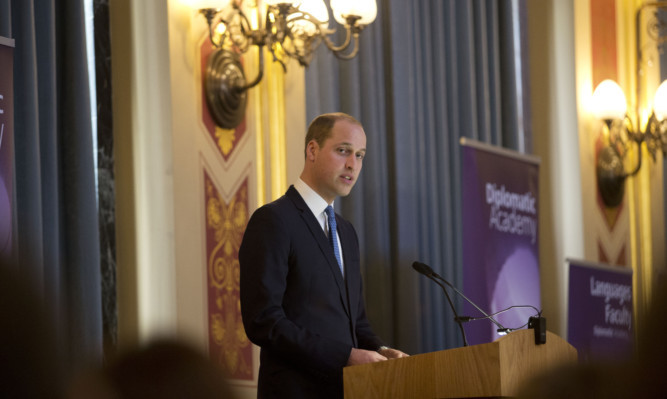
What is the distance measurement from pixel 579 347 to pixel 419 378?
367 cm

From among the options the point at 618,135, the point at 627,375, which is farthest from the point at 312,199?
the point at 618,135

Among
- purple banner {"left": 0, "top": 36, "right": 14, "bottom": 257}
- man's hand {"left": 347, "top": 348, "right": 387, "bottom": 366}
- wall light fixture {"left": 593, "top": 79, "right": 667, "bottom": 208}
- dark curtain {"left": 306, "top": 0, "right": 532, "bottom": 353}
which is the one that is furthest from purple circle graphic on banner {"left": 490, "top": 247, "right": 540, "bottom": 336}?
purple banner {"left": 0, "top": 36, "right": 14, "bottom": 257}

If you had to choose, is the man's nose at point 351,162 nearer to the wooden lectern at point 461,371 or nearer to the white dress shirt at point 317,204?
the white dress shirt at point 317,204

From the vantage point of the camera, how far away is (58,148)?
3.94 meters

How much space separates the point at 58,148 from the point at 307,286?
1437 millimetres

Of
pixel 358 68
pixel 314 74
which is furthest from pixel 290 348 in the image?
pixel 358 68

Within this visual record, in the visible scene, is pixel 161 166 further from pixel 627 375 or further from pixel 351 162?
pixel 627 375

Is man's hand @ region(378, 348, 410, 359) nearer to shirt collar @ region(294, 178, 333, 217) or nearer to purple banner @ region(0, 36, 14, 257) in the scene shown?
shirt collar @ region(294, 178, 333, 217)

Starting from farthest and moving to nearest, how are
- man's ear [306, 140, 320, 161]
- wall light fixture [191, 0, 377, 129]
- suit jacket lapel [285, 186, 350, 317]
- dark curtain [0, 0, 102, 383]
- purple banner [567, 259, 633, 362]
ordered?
1. purple banner [567, 259, 633, 362]
2. wall light fixture [191, 0, 377, 129]
3. dark curtain [0, 0, 102, 383]
4. man's ear [306, 140, 320, 161]
5. suit jacket lapel [285, 186, 350, 317]

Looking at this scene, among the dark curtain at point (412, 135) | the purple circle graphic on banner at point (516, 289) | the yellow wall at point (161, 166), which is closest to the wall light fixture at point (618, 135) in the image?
the dark curtain at point (412, 135)

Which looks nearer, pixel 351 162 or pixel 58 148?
pixel 351 162

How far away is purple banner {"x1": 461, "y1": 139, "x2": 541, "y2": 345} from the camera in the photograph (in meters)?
5.47

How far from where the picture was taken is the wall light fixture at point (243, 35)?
15.0 feet

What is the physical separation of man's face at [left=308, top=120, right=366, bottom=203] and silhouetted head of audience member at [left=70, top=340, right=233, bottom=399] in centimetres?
256
